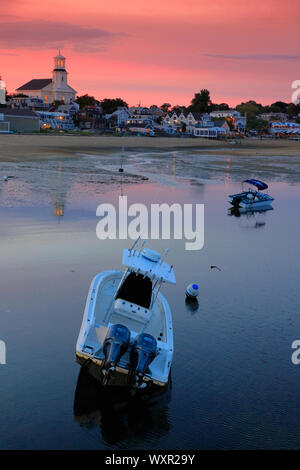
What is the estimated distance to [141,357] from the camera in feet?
42.2

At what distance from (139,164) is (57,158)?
12.3 metres

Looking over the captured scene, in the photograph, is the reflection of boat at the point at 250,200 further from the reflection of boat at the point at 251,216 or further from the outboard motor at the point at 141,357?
the outboard motor at the point at 141,357

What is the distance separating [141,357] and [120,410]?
59.6 inches

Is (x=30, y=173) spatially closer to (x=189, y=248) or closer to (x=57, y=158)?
(x=57, y=158)

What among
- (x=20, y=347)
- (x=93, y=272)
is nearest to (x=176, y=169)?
(x=93, y=272)

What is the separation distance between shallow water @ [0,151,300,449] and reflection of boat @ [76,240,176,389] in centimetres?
94

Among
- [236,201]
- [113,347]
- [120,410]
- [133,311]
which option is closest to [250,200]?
[236,201]

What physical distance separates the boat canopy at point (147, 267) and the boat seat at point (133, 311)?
1.26 meters

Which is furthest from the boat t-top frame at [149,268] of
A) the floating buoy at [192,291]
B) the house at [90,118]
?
the house at [90,118]

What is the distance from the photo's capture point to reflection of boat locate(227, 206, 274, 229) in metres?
37.0

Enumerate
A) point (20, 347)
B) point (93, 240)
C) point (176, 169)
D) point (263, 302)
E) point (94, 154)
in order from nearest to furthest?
point (20, 347) → point (263, 302) → point (93, 240) → point (176, 169) → point (94, 154)

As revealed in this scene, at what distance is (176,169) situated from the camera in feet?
230

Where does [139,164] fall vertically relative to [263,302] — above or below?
above

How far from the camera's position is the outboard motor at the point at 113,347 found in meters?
12.8
